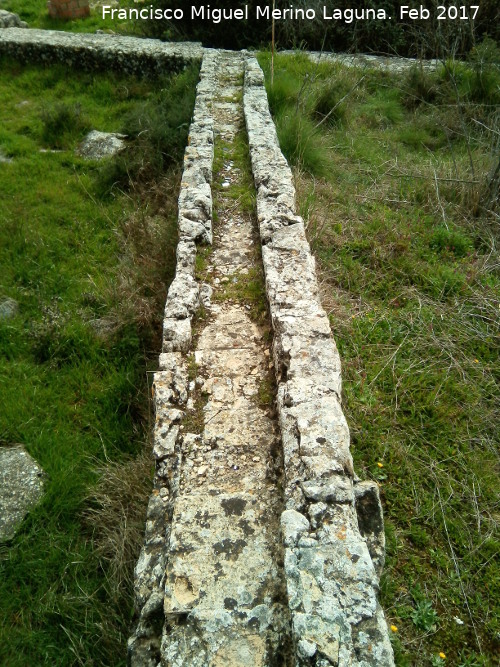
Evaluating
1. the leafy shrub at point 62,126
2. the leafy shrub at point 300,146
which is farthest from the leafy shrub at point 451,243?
the leafy shrub at point 62,126

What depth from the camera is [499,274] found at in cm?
418

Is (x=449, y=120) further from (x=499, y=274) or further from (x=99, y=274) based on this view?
(x=99, y=274)

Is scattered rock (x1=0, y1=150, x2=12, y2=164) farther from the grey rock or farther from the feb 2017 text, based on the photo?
the grey rock

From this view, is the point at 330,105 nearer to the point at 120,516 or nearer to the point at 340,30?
the point at 340,30

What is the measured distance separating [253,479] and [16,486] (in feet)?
5.08

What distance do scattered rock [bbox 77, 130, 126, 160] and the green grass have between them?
0.63ft

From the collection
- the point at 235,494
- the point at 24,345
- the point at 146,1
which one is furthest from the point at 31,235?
the point at 146,1

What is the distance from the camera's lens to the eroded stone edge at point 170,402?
1.82 metres

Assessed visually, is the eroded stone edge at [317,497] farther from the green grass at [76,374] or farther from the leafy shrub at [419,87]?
the leafy shrub at [419,87]

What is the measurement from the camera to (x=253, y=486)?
7.09ft

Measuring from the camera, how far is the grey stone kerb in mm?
7879

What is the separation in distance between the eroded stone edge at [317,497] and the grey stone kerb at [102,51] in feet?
19.0

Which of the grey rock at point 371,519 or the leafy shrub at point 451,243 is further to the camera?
the leafy shrub at point 451,243

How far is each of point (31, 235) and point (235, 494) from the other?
12.2 feet
